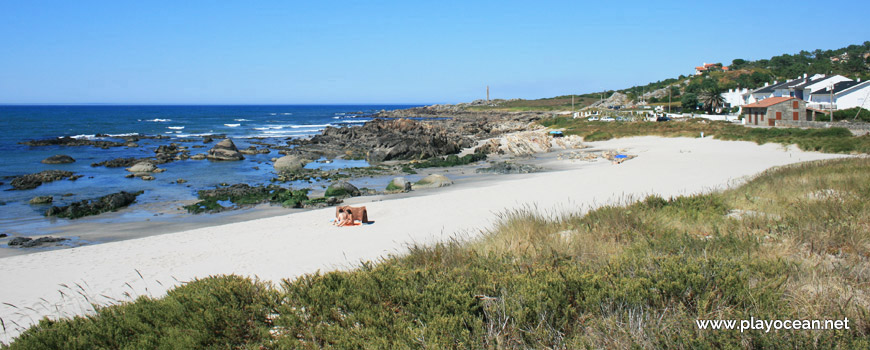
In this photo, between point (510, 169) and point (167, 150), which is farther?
point (167, 150)

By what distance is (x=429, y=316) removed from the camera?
4066 millimetres

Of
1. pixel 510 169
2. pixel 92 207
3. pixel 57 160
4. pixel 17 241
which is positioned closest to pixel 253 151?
pixel 57 160

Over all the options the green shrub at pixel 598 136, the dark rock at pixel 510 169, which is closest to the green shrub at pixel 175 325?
the dark rock at pixel 510 169

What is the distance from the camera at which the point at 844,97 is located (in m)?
47.0

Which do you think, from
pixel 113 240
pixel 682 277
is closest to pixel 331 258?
pixel 682 277

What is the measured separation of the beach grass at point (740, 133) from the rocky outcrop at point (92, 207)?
3081 centimetres

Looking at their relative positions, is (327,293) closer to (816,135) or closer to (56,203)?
(56,203)

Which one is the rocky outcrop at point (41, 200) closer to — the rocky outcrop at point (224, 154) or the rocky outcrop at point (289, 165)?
the rocky outcrop at point (289, 165)

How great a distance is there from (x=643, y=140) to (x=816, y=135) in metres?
10.8

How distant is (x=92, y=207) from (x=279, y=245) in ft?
36.9

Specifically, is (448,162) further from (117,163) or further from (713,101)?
(713,101)

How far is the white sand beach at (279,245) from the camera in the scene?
8.00 metres

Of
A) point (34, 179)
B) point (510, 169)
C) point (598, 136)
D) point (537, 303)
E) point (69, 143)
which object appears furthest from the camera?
point (69, 143)

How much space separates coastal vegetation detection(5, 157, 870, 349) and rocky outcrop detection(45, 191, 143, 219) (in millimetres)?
15012
